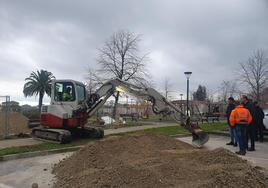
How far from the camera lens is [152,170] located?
634 centimetres

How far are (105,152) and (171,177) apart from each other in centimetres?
300

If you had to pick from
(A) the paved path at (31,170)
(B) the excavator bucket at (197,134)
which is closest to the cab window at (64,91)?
(A) the paved path at (31,170)

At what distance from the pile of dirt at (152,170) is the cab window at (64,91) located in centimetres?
564

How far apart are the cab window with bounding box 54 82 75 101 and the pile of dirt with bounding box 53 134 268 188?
5640 millimetres

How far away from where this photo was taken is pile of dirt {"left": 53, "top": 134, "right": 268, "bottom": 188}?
591 centimetres

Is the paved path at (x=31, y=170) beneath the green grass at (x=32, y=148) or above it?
beneath

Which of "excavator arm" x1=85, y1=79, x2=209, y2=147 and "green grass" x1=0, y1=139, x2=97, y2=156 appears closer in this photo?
"green grass" x1=0, y1=139, x2=97, y2=156

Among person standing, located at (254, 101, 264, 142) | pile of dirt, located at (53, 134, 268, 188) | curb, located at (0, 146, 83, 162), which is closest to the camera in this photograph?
pile of dirt, located at (53, 134, 268, 188)

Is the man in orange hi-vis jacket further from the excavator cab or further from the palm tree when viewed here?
the palm tree

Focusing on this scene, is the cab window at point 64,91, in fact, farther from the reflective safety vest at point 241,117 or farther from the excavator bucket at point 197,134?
the reflective safety vest at point 241,117

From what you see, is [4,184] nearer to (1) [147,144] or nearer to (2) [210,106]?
(1) [147,144]

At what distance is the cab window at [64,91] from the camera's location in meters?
14.3

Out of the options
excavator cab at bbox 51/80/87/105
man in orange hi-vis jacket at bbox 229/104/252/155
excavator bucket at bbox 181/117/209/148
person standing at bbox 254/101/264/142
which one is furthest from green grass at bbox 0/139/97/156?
person standing at bbox 254/101/264/142

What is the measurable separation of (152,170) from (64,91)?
899 centimetres
